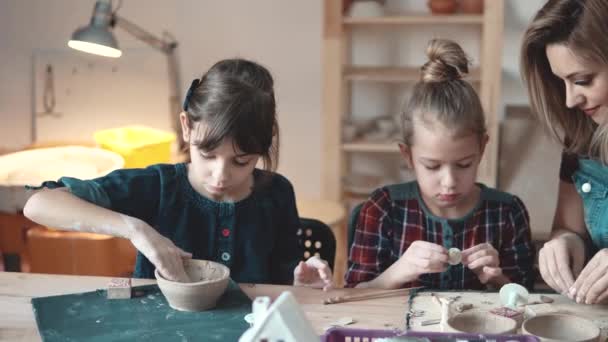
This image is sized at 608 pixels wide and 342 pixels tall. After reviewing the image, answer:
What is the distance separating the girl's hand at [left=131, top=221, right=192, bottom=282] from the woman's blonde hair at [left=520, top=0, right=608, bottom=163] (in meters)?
0.83

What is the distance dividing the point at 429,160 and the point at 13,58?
258 cm

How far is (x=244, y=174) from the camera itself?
1639 mm

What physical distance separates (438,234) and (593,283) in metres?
0.43

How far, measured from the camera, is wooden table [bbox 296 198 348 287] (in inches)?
116

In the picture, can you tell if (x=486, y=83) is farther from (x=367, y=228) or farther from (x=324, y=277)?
(x=324, y=277)

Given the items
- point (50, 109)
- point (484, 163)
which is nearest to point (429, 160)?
point (484, 163)

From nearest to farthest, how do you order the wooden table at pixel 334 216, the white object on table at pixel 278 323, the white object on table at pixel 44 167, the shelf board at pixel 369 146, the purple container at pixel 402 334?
1. the white object on table at pixel 278 323
2. the purple container at pixel 402 334
3. the white object on table at pixel 44 167
4. the wooden table at pixel 334 216
5. the shelf board at pixel 369 146

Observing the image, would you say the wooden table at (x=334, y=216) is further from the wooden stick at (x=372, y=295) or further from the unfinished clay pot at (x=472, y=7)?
the wooden stick at (x=372, y=295)

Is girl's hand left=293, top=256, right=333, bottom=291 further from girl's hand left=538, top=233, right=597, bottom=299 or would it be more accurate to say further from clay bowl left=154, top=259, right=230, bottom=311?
girl's hand left=538, top=233, right=597, bottom=299

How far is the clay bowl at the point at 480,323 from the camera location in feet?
4.16

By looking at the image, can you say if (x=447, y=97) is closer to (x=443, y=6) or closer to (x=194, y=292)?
(x=194, y=292)

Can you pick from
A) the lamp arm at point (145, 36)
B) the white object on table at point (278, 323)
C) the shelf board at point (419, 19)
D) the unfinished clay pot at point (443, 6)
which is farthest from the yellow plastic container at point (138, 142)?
the white object on table at point (278, 323)

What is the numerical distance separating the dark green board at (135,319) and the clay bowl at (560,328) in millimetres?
481

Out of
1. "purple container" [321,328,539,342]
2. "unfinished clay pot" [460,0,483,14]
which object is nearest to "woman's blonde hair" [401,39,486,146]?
"purple container" [321,328,539,342]
